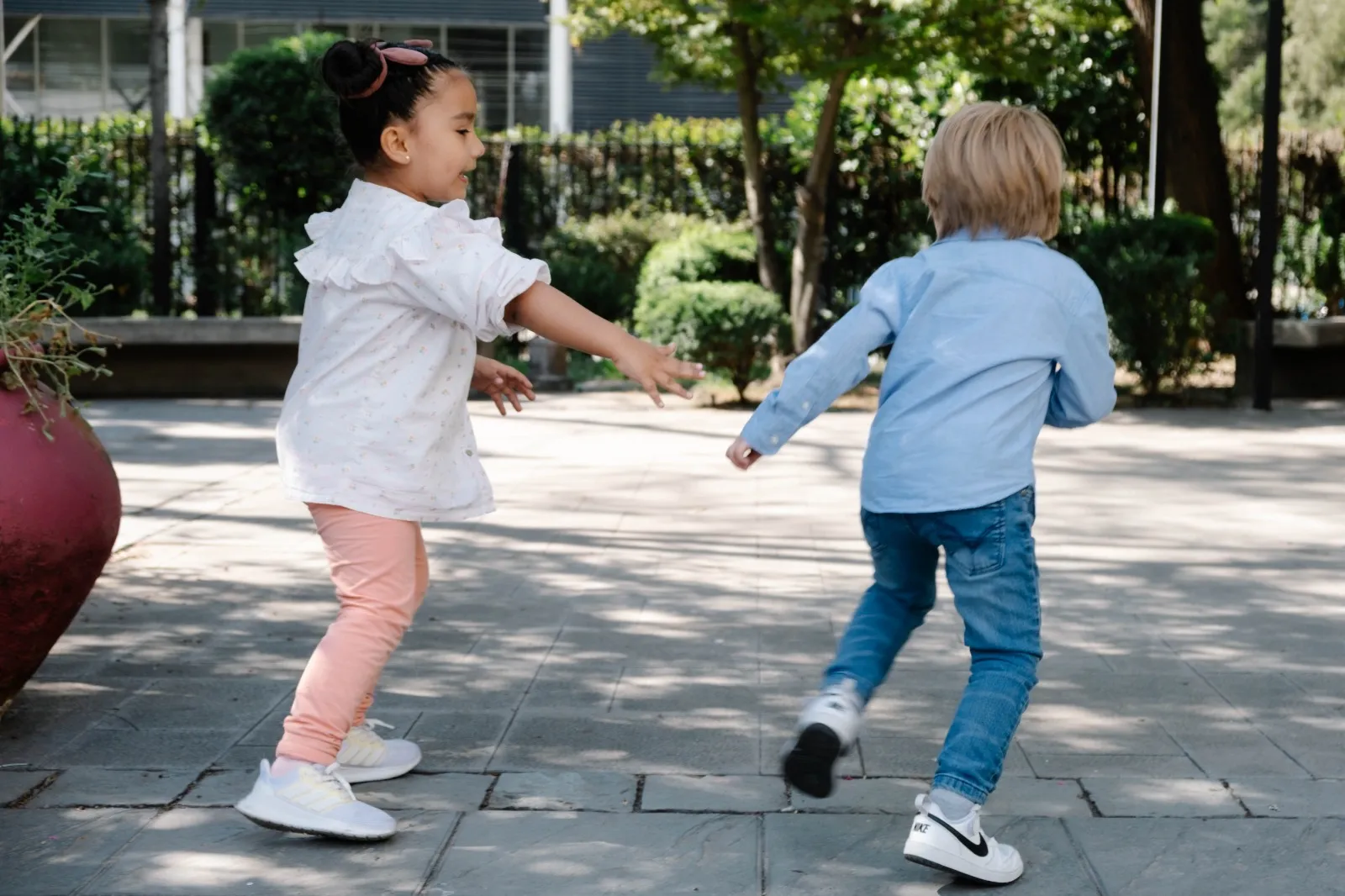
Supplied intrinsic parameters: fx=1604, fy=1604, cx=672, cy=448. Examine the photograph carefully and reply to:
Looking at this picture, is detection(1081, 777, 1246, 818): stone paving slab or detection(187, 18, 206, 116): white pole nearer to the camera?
detection(1081, 777, 1246, 818): stone paving slab

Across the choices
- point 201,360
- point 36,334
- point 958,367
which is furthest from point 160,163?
point 958,367

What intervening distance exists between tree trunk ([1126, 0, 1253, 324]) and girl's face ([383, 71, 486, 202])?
10.7 m

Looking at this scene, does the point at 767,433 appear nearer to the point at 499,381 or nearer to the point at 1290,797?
the point at 499,381

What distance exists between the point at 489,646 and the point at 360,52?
218 centimetres

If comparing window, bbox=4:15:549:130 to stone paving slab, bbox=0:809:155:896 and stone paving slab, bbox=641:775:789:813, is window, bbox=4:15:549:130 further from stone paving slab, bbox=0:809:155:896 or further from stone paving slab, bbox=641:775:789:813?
stone paving slab, bbox=0:809:155:896

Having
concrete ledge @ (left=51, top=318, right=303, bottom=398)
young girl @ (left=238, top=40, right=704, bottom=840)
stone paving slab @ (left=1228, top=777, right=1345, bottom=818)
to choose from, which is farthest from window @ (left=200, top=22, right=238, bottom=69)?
stone paving slab @ (left=1228, top=777, right=1345, bottom=818)

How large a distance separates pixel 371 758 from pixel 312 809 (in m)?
0.44

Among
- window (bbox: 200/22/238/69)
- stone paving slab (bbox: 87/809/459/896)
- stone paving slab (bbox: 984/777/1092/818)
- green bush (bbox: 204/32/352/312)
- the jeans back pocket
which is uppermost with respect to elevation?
window (bbox: 200/22/238/69)

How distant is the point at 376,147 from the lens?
11.1 feet

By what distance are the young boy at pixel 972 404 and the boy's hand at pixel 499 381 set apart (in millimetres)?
798

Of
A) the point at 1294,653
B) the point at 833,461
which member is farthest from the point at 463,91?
the point at 833,461

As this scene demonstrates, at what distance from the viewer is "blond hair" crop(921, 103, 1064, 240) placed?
311 centimetres

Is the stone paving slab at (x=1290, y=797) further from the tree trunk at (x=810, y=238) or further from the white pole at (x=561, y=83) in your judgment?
the white pole at (x=561, y=83)

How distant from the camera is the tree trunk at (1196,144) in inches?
515
